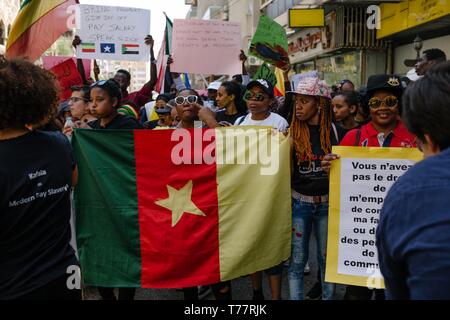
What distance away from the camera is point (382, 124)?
339 centimetres

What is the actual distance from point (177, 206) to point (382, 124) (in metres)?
1.63

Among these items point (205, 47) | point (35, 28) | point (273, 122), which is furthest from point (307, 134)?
point (35, 28)

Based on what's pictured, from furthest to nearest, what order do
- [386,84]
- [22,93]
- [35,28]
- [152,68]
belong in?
1. [152,68]
2. [35,28]
3. [386,84]
4. [22,93]

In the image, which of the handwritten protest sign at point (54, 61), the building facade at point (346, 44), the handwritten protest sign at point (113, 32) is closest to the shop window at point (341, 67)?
the building facade at point (346, 44)

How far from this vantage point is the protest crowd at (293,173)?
1.33 meters

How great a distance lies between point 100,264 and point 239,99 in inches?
95.1

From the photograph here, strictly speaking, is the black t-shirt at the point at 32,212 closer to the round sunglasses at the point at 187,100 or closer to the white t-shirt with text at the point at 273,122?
the round sunglasses at the point at 187,100

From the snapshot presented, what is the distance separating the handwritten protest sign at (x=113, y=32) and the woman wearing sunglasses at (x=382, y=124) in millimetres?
3713

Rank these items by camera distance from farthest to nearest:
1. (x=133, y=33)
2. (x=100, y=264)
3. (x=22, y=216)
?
(x=133, y=33), (x=100, y=264), (x=22, y=216)

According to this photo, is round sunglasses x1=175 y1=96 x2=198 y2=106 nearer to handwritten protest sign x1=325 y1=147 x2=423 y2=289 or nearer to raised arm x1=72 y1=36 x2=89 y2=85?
handwritten protest sign x1=325 y1=147 x2=423 y2=289

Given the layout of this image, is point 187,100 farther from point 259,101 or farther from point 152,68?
point 152,68
